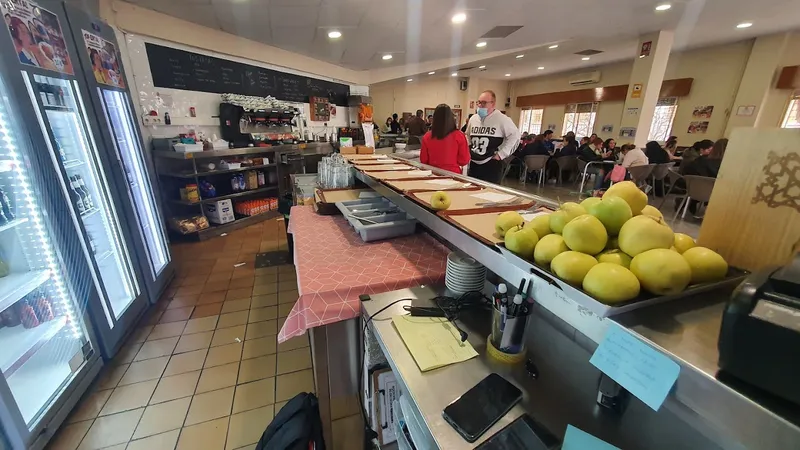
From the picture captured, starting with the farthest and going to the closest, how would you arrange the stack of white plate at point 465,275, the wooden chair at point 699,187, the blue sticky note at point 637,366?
the wooden chair at point 699,187 < the stack of white plate at point 465,275 < the blue sticky note at point 637,366

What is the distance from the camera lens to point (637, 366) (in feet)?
1.80

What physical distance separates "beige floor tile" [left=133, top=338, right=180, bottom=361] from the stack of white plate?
86.8 inches

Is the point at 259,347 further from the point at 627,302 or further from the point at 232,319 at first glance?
the point at 627,302

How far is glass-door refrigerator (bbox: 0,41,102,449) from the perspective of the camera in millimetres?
1556

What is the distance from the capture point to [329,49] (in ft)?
19.1

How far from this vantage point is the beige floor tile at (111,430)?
5.31ft

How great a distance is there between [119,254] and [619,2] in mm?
5978

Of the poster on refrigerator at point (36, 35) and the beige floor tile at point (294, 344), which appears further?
Result: the beige floor tile at point (294, 344)

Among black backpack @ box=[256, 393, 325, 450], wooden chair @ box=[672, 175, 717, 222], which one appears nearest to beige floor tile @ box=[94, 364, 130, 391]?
black backpack @ box=[256, 393, 325, 450]

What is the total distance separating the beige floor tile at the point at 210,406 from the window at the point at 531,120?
12.8 metres

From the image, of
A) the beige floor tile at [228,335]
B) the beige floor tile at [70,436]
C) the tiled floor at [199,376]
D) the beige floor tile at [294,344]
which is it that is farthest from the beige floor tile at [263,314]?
the beige floor tile at [70,436]

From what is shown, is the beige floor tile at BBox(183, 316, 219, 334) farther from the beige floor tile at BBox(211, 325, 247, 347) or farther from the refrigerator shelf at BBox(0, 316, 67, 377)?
the refrigerator shelf at BBox(0, 316, 67, 377)

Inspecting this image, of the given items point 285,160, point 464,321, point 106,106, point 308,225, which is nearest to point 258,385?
point 308,225

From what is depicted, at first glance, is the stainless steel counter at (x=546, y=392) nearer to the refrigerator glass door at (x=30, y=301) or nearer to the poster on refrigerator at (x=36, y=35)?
the refrigerator glass door at (x=30, y=301)
